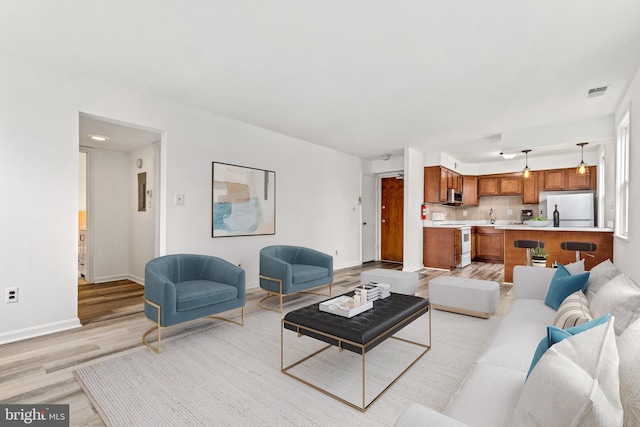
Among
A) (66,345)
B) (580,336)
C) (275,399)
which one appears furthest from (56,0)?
(580,336)

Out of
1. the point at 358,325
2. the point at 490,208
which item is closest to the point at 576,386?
the point at 358,325

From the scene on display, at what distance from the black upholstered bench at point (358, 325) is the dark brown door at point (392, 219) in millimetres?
5248

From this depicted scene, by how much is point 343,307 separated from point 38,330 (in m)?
2.96

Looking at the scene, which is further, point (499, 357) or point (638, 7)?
point (638, 7)

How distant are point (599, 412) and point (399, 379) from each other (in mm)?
1583

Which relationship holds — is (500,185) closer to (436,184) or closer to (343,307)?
(436,184)

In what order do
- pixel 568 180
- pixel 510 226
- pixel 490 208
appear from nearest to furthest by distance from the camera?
pixel 510 226 → pixel 568 180 → pixel 490 208

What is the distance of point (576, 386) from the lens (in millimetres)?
893

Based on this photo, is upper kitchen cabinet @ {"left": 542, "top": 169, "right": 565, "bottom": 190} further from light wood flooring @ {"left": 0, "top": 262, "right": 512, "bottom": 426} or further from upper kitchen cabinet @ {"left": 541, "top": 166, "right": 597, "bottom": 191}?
light wood flooring @ {"left": 0, "top": 262, "right": 512, "bottom": 426}

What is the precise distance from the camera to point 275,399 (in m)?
2.01

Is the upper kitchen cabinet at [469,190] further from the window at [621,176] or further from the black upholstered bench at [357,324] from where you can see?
the black upholstered bench at [357,324]

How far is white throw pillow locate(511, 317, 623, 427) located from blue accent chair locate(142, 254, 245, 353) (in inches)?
100

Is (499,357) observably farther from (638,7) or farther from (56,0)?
(56,0)

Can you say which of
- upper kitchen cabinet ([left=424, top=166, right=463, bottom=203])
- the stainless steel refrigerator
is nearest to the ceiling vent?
upper kitchen cabinet ([left=424, top=166, right=463, bottom=203])
